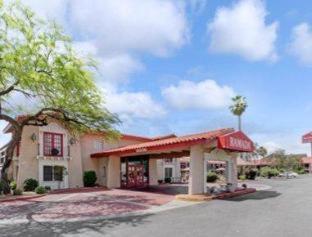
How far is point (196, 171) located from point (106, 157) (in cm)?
1182

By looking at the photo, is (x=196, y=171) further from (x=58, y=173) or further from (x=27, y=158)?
(x=27, y=158)

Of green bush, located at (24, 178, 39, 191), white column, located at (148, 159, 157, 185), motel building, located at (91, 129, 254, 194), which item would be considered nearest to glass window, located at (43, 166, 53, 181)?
green bush, located at (24, 178, 39, 191)

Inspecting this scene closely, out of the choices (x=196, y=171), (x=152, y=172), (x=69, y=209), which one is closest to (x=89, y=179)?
(x=152, y=172)

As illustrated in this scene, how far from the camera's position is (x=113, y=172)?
3300 cm

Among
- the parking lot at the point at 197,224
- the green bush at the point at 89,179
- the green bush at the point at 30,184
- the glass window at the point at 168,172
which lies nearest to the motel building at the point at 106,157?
the green bush at the point at 89,179

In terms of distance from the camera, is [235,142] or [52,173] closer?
[235,142]

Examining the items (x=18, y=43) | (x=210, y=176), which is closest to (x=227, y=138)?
(x=18, y=43)

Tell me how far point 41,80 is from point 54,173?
1406 cm

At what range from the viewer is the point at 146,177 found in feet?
117

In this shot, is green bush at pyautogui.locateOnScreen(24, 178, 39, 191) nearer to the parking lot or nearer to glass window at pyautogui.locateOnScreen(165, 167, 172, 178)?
the parking lot

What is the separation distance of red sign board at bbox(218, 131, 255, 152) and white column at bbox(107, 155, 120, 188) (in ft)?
36.9

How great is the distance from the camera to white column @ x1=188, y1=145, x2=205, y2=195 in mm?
23172

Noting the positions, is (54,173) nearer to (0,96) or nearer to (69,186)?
(69,186)

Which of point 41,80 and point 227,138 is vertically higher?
point 41,80
